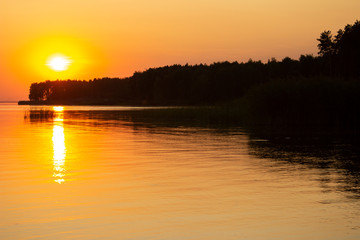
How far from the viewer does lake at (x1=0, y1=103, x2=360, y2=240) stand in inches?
465

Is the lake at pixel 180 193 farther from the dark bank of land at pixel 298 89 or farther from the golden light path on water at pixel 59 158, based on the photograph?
the dark bank of land at pixel 298 89

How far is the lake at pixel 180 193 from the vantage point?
1180 centimetres

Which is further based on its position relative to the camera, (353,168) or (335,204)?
(353,168)

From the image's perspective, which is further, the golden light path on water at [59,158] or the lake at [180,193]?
the golden light path on water at [59,158]

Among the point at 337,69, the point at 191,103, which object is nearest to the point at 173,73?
the point at 191,103

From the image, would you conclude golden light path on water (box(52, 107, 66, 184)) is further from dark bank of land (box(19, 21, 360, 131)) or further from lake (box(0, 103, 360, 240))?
dark bank of land (box(19, 21, 360, 131))

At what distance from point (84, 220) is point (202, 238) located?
10.3ft

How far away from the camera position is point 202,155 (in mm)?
26484

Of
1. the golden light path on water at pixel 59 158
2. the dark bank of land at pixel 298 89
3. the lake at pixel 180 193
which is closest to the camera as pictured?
the lake at pixel 180 193

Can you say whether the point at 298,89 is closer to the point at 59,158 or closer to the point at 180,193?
the point at 59,158

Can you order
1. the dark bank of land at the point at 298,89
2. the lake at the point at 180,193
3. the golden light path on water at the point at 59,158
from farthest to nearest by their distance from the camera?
1. the dark bank of land at the point at 298,89
2. the golden light path on water at the point at 59,158
3. the lake at the point at 180,193

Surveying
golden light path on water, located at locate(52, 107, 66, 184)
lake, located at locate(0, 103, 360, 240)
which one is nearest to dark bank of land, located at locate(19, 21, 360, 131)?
lake, located at locate(0, 103, 360, 240)

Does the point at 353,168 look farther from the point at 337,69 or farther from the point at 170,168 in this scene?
the point at 337,69

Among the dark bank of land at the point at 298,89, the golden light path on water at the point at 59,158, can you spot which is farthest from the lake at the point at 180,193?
the dark bank of land at the point at 298,89
